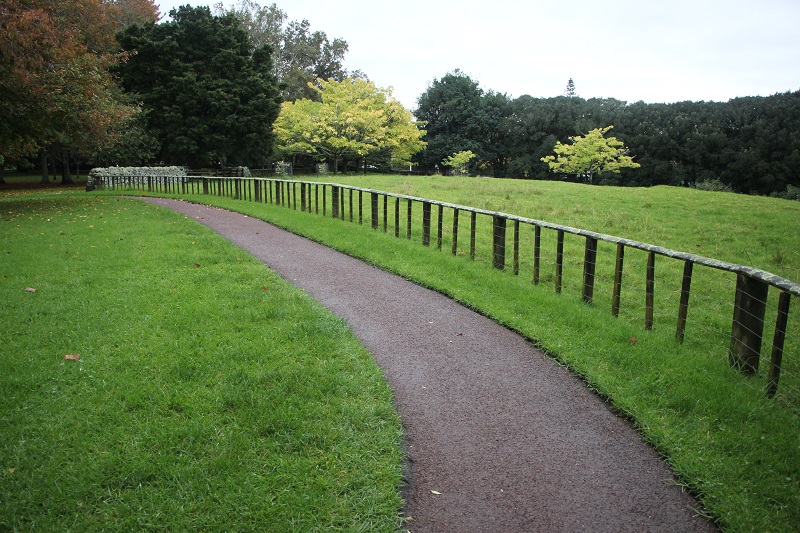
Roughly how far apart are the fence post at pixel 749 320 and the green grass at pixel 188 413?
320 cm

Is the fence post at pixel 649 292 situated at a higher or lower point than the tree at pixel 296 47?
lower

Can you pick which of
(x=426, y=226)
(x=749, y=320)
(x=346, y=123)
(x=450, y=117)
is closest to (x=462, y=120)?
(x=450, y=117)

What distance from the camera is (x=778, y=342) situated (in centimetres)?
439

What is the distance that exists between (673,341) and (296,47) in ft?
212

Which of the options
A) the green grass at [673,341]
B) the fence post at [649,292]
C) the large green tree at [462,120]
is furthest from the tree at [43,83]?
the large green tree at [462,120]

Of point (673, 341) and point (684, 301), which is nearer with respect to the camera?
point (673, 341)

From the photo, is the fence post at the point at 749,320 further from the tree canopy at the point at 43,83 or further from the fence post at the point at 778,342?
the tree canopy at the point at 43,83

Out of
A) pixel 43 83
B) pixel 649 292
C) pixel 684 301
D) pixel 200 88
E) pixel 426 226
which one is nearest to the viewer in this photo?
pixel 684 301

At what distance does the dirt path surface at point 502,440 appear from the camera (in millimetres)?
2971

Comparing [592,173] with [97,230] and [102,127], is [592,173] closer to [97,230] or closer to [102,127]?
[102,127]

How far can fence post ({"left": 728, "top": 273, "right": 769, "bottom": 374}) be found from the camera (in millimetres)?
4691

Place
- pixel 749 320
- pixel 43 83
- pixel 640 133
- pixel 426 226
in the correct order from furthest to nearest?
1. pixel 640 133
2. pixel 43 83
3. pixel 426 226
4. pixel 749 320

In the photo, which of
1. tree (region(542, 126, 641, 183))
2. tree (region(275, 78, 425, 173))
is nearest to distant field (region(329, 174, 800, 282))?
tree (region(275, 78, 425, 173))

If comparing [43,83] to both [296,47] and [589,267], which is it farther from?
[296,47]
